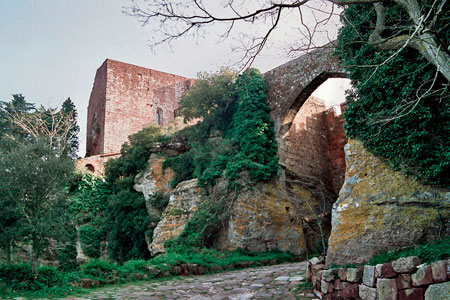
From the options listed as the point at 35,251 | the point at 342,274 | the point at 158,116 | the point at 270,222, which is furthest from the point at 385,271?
the point at 158,116

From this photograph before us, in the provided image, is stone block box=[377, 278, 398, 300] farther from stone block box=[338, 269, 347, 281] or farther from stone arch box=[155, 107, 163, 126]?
stone arch box=[155, 107, 163, 126]

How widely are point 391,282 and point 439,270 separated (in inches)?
25.1

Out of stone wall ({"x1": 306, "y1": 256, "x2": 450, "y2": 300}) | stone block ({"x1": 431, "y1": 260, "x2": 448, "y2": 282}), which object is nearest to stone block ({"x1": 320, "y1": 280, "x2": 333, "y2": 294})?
stone wall ({"x1": 306, "y1": 256, "x2": 450, "y2": 300})

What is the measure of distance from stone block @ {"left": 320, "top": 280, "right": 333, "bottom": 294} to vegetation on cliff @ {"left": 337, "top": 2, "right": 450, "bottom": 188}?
8.27 ft

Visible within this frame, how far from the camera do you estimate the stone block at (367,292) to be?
4.25 meters

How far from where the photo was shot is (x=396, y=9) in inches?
269

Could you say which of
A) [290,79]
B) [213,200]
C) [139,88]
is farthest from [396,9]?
[139,88]

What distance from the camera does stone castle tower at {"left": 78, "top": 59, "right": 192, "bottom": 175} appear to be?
75.2 ft

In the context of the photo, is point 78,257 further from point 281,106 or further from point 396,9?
point 396,9

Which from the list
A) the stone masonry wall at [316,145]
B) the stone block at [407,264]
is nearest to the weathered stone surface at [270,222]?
the stone masonry wall at [316,145]

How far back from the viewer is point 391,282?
4.07m

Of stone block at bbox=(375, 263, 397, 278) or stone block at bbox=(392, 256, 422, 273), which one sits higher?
stone block at bbox=(392, 256, 422, 273)

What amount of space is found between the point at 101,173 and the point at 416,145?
53.4 feet

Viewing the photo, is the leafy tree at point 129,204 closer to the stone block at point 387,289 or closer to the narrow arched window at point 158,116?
the narrow arched window at point 158,116
